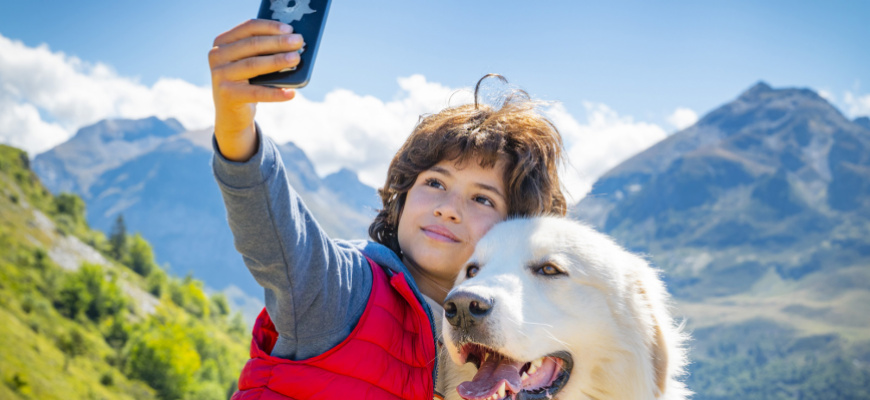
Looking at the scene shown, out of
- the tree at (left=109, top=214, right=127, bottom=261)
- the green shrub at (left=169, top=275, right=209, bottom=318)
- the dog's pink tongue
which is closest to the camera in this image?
the dog's pink tongue

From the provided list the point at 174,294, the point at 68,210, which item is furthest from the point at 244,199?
the point at 68,210

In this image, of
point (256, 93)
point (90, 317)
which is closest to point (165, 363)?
point (90, 317)

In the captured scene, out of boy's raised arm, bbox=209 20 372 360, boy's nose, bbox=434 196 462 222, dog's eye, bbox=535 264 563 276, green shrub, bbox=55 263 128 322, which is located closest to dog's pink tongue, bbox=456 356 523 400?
dog's eye, bbox=535 264 563 276

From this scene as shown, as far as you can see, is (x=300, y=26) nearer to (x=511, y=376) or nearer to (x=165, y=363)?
(x=511, y=376)

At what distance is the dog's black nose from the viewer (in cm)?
301

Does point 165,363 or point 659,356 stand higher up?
point 165,363

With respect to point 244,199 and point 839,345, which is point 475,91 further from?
point 839,345

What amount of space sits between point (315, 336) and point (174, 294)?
126899mm

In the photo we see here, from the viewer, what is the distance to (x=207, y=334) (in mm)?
98312

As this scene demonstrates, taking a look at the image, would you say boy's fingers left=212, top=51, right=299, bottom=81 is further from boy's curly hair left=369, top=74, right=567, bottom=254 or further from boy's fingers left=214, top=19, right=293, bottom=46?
boy's curly hair left=369, top=74, right=567, bottom=254

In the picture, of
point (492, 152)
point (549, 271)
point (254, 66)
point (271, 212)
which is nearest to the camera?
point (254, 66)

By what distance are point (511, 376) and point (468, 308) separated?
46cm

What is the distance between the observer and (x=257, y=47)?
81.6 inches

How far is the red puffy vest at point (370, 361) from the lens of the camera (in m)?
2.76
